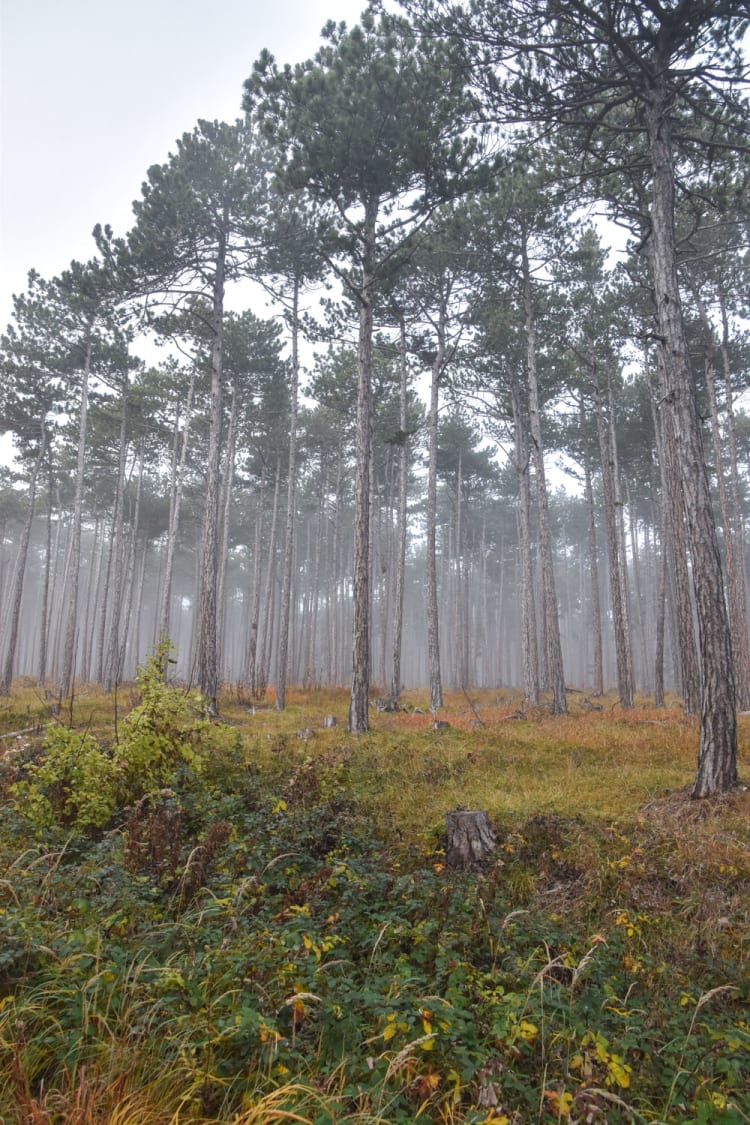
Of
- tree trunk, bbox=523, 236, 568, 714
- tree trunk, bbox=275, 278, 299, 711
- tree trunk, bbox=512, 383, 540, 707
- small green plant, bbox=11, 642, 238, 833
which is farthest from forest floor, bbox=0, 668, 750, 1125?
tree trunk, bbox=512, 383, 540, 707

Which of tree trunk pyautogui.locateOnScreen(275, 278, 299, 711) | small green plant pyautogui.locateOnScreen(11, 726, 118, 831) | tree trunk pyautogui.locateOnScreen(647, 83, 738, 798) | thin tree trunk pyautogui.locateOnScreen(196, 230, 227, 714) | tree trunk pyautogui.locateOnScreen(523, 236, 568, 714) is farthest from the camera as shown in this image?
tree trunk pyautogui.locateOnScreen(275, 278, 299, 711)

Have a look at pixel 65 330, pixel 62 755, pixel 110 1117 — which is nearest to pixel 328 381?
pixel 65 330

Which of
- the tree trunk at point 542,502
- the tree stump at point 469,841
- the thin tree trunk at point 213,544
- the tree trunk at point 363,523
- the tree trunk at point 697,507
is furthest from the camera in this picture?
the tree trunk at point 542,502

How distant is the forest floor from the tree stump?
13 centimetres

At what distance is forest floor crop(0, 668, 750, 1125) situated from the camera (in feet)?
8.05

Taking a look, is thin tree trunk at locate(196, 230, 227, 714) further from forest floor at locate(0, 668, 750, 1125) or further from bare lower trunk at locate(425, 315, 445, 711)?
bare lower trunk at locate(425, 315, 445, 711)

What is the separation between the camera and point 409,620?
197 ft

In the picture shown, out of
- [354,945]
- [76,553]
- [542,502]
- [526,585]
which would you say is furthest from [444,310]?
[354,945]

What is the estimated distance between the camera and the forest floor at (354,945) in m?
2.45

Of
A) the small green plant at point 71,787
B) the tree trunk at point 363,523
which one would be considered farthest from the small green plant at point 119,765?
the tree trunk at point 363,523

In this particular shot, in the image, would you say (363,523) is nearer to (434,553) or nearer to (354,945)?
(434,553)

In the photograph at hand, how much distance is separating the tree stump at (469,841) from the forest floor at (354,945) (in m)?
0.13

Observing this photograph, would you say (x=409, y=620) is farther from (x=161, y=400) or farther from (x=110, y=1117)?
(x=110, y=1117)

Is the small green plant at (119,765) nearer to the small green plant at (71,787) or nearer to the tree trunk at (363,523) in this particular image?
the small green plant at (71,787)
